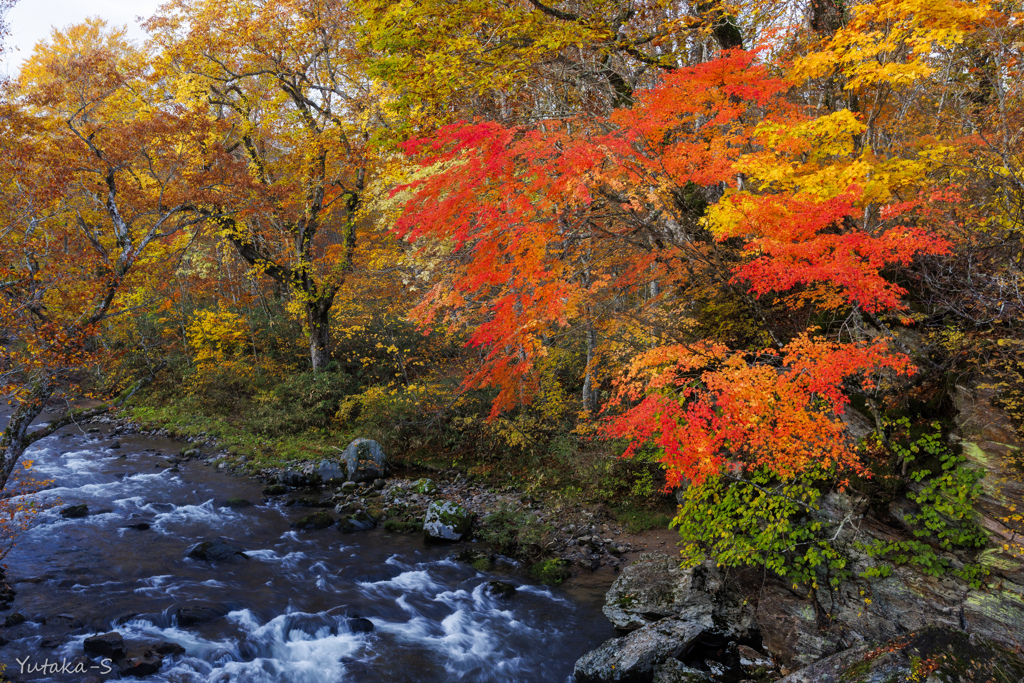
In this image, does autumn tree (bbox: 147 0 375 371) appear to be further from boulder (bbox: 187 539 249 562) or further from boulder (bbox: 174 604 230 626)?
boulder (bbox: 174 604 230 626)

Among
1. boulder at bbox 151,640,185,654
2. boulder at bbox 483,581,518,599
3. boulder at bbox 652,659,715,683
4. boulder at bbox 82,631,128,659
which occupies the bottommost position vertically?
boulder at bbox 483,581,518,599

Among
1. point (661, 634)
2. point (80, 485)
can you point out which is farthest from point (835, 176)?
point (80, 485)

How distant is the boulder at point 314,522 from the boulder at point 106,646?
12.9ft

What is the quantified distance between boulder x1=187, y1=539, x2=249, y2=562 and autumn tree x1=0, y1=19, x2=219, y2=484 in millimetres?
3034

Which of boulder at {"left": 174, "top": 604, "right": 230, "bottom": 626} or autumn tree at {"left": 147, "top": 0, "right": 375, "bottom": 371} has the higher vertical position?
autumn tree at {"left": 147, "top": 0, "right": 375, "bottom": 371}

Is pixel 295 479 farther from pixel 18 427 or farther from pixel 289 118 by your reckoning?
pixel 289 118

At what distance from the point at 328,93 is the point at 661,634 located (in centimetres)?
1641

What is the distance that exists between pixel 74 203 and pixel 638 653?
14.8 metres

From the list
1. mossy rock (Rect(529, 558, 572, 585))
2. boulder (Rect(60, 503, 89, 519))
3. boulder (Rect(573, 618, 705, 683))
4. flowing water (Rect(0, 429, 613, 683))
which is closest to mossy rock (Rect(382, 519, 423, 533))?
flowing water (Rect(0, 429, 613, 683))

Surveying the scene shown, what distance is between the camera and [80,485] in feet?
38.6

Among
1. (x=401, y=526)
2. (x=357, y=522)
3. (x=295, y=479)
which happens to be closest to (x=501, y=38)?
(x=401, y=526)

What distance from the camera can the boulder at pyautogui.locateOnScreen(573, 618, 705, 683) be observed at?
6.14 m

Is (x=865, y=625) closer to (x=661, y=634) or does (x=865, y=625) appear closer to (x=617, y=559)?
(x=661, y=634)

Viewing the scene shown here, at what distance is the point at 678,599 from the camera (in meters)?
7.18
